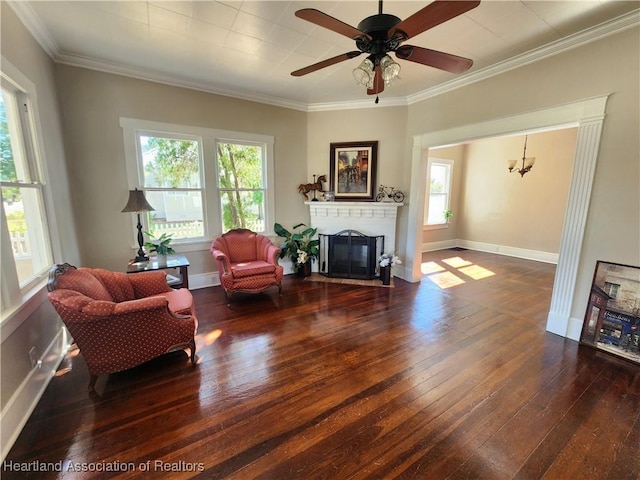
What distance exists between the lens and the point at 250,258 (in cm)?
422

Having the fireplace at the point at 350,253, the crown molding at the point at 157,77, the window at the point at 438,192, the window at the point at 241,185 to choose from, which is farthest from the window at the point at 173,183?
the window at the point at 438,192

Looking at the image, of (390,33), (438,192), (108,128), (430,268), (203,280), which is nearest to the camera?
(390,33)

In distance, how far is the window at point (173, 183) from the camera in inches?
148

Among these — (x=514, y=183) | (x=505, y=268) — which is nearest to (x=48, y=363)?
(x=505, y=268)

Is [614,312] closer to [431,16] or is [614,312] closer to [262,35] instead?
[431,16]

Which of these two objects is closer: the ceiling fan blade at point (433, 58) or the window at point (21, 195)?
the ceiling fan blade at point (433, 58)

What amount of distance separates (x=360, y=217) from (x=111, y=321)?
366 cm

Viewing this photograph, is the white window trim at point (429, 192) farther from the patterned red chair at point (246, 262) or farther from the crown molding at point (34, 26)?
the crown molding at point (34, 26)

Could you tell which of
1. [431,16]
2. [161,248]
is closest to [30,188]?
[161,248]

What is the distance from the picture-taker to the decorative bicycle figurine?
4590 mm

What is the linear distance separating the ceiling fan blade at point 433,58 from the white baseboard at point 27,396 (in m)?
3.28

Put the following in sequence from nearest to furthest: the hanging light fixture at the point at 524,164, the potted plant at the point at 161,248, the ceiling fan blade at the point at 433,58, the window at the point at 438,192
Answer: the ceiling fan blade at the point at 433,58
the potted plant at the point at 161,248
the hanging light fixture at the point at 524,164
the window at the point at 438,192

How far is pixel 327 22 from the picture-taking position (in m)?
1.60

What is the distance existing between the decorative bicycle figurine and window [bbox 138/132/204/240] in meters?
2.83
